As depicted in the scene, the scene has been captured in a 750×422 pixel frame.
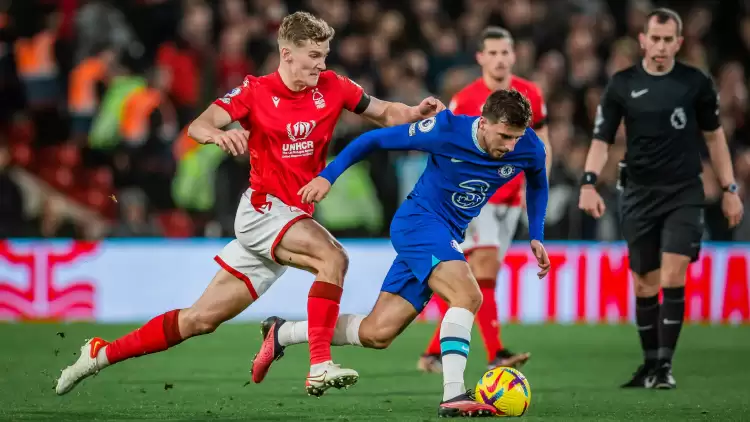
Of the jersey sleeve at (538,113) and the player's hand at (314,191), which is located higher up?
the jersey sleeve at (538,113)

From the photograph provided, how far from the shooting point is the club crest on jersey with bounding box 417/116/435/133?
668 centimetres

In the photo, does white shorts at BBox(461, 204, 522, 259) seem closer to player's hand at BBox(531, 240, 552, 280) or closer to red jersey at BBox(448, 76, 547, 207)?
red jersey at BBox(448, 76, 547, 207)

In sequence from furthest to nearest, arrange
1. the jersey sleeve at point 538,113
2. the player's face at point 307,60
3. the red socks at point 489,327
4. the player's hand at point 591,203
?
the jersey sleeve at point 538,113, the red socks at point 489,327, the player's hand at point 591,203, the player's face at point 307,60

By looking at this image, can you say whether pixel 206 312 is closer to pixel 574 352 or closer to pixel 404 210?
pixel 404 210

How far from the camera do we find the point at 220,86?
14.2 m

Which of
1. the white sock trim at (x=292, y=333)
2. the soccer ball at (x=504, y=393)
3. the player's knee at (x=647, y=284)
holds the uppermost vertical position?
the player's knee at (x=647, y=284)

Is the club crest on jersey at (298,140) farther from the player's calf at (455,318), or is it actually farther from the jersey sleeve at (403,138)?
the player's calf at (455,318)

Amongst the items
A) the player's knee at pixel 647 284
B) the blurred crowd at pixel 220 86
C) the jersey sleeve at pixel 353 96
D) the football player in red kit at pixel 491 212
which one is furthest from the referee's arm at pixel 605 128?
the blurred crowd at pixel 220 86

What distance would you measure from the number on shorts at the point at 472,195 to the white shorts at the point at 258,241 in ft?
2.75

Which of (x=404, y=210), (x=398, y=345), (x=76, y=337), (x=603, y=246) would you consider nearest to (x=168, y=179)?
(x=76, y=337)

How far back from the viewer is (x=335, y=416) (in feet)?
21.5

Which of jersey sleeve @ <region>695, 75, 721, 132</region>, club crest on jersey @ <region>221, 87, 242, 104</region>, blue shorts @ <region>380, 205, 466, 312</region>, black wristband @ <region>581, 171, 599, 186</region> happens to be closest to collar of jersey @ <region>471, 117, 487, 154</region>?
blue shorts @ <region>380, 205, 466, 312</region>

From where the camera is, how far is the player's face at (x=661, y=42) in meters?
8.04

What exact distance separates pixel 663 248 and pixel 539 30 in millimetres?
7882
